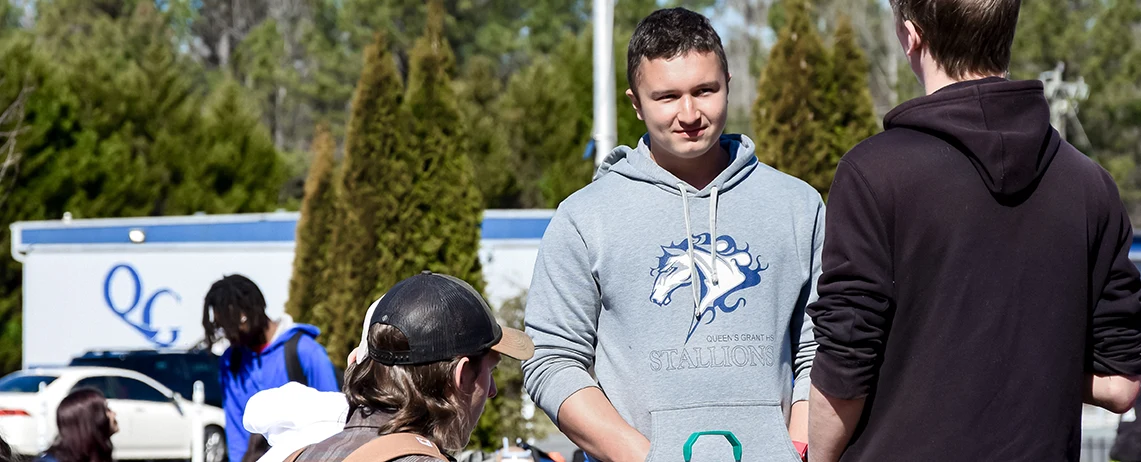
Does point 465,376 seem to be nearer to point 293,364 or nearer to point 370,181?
point 293,364

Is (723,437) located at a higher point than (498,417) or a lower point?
higher

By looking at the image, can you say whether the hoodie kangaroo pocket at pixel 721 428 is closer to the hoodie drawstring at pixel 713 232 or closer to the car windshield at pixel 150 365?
Answer: the hoodie drawstring at pixel 713 232

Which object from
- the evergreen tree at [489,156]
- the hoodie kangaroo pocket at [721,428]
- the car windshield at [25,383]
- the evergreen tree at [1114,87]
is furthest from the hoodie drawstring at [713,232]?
the evergreen tree at [1114,87]

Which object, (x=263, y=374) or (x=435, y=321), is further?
(x=263, y=374)

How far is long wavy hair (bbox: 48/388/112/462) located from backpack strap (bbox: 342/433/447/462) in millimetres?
4138

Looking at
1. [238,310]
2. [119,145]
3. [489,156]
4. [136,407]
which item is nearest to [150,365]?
[136,407]

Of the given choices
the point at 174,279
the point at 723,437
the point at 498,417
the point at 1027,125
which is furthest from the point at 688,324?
the point at 174,279

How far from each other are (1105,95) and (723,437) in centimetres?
3524

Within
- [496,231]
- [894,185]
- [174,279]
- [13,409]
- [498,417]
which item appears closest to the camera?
[894,185]

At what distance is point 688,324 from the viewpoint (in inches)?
107

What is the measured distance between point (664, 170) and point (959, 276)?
0.93 meters

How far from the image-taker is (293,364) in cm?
586

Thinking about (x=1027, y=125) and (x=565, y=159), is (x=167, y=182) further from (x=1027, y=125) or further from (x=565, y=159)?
(x=1027, y=125)

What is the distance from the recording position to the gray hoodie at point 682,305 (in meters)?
2.69
